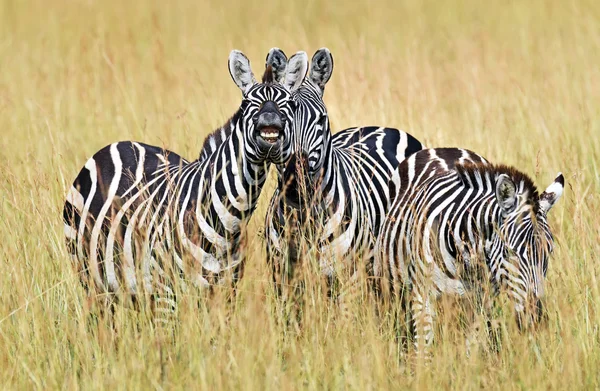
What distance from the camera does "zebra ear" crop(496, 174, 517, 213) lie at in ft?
14.5

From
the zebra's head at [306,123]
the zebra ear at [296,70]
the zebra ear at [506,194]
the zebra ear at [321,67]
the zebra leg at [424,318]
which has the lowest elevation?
the zebra leg at [424,318]

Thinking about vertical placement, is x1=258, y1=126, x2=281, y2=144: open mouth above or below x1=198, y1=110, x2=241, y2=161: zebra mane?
below

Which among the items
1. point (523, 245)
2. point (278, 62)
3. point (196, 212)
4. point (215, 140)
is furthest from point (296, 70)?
point (523, 245)

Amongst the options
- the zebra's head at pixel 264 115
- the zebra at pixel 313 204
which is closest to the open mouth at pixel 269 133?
the zebra's head at pixel 264 115

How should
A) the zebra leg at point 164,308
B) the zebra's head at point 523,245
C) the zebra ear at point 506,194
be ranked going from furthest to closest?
the zebra leg at point 164,308
the zebra ear at point 506,194
the zebra's head at point 523,245

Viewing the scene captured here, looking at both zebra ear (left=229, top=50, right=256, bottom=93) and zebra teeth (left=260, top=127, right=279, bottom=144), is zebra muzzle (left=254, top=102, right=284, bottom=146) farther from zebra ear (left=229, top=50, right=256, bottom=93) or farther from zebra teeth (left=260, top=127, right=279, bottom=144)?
zebra ear (left=229, top=50, right=256, bottom=93)

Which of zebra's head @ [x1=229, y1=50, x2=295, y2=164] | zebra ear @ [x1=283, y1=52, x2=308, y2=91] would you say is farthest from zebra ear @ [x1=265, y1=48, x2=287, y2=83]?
zebra's head @ [x1=229, y1=50, x2=295, y2=164]

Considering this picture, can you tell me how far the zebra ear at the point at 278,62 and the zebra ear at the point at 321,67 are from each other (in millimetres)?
359

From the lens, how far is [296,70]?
5.53 metres

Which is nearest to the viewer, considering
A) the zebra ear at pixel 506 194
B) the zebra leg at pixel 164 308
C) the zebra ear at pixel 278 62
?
the zebra ear at pixel 506 194

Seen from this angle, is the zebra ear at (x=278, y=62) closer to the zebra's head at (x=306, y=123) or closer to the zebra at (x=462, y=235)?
the zebra's head at (x=306, y=123)

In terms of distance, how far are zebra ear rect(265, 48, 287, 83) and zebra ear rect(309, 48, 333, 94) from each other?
359mm

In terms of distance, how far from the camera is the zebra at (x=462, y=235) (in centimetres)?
430

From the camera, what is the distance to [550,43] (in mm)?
11273
